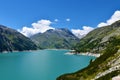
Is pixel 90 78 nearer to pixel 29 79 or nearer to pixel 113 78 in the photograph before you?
pixel 113 78

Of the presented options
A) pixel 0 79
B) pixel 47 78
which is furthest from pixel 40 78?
pixel 0 79

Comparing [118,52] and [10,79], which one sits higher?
[118,52]

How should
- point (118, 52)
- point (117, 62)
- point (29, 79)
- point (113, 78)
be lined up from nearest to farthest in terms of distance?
point (113, 78), point (117, 62), point (118, 52), point (29, 79)

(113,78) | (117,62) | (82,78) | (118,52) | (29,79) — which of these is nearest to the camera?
(113,78)

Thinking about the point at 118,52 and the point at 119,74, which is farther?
the point at 118,52

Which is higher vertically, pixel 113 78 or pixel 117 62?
pixel 117 62

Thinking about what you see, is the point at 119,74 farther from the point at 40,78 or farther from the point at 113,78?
the point at 40,78

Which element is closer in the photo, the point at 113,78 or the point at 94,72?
the point at 113,78

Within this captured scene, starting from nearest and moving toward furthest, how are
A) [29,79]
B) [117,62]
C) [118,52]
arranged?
[117,62] → [118,52] → [29,79]

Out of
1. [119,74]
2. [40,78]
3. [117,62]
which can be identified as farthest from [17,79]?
[119,74]
